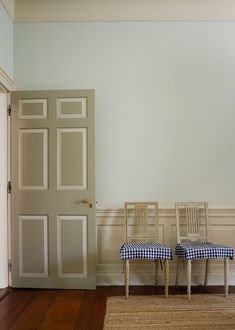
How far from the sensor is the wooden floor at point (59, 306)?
2402 millimetres

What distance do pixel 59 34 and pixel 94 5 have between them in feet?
1.63

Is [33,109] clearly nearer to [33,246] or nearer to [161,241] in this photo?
[33,246]

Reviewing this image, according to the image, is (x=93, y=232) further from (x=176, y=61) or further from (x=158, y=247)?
(x=176, y=61)

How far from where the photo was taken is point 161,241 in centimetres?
335

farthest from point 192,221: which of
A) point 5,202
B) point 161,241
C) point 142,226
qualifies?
point 5,202

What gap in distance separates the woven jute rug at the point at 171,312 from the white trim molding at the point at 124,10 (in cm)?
288

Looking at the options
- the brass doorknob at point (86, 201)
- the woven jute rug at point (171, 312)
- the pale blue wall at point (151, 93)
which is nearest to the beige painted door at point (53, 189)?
the brass doorknob at point (86, 201)

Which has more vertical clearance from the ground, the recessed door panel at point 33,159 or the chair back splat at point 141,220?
the recessed door panel at point 33,159

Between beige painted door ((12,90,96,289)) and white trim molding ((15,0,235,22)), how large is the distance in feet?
2.96

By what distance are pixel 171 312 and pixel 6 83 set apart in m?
2.65

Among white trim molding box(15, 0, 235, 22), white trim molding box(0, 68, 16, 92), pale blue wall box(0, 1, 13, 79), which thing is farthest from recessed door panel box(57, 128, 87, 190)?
white trim molding box(15, 0, 235, 22)

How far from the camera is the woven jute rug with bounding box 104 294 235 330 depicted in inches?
92.9

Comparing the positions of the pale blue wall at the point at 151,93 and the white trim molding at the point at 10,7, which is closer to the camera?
the white trim molding at the point at 10,7

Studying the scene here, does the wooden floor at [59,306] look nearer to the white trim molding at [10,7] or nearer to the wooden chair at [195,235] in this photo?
the wooden chair at [195,235]
